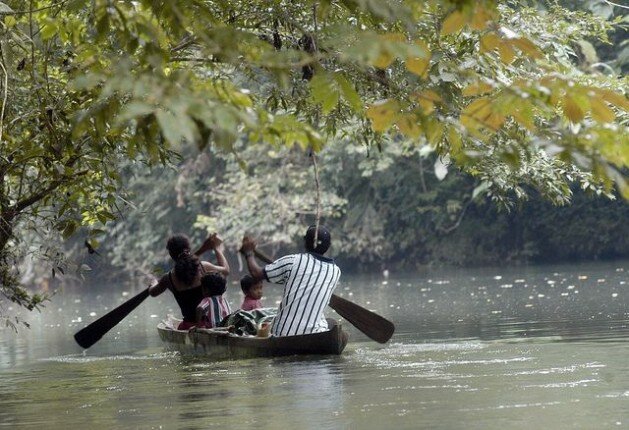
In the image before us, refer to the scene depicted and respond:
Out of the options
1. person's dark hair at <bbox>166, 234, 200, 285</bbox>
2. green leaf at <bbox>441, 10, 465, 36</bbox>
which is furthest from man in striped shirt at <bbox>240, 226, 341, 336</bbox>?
green leaf at <bbox>441, 10, 465, 36</bbox>

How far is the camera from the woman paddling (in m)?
14.2

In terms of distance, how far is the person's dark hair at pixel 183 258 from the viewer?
1416 centimetres

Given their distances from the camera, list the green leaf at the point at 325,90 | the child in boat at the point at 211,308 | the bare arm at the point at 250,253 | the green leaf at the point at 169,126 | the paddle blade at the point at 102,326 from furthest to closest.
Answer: the paddle blade at the point at 102,326, the child in boat at the point at 211,308, the bare arm at the point at 250,253, the green leaf at the point at 325,90, the green leaf at the point at 169,126

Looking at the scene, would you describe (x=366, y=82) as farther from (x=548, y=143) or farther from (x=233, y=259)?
(x=233, y=259)

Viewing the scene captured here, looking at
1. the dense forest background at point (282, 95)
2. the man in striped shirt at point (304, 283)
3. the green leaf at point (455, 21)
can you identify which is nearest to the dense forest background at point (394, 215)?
the dense forest background at point (282, 95)

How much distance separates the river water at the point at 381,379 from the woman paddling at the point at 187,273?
0.72 meters

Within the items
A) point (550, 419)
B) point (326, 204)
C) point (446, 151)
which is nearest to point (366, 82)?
point (446, 151)

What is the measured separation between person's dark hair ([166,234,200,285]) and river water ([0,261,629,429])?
918 mm

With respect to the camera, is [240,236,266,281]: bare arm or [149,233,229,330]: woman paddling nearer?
[240,236,266,281]: bare arm

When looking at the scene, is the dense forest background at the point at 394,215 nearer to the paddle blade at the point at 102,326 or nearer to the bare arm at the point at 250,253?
the paddle blade at the point at 102,326

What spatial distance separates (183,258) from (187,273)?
23 centimetres

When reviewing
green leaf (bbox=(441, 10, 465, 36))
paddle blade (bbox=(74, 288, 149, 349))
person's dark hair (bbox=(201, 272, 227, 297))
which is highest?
green leaf (bbox=(441, 10, 465, 36))

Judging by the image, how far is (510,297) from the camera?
71.8 ft

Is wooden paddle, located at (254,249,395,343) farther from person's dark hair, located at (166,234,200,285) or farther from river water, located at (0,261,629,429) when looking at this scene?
person's dark hair, located at (166,234,200,285)
